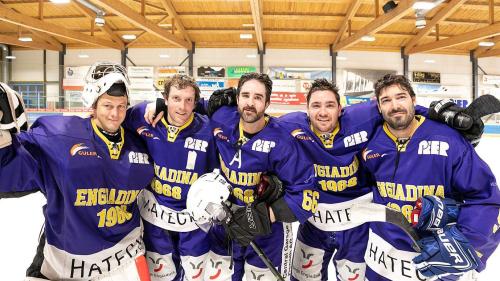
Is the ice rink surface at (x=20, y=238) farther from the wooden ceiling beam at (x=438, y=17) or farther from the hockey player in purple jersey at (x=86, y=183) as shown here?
the wooden ceiling beam at (x=438, y=17)

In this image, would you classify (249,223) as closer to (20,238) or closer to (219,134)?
(219,134)

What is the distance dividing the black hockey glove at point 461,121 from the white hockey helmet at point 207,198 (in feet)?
4.52

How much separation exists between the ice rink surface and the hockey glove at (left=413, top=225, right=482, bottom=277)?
1.43m

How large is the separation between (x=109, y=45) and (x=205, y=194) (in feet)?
45.9

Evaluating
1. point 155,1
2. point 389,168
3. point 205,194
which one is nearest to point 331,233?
point 389,168

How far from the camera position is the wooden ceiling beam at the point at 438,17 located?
32.6ft

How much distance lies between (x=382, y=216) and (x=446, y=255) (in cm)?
43

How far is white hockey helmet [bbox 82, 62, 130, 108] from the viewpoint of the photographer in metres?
1.96

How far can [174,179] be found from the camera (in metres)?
2.31

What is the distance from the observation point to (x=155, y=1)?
38.1 feet

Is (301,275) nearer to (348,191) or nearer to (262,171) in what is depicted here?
(348,191)

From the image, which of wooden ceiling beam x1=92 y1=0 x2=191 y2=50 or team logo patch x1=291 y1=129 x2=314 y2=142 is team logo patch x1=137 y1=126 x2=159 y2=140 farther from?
wooden ceiling beam x1=92 y1=0 x2=191 y2=50

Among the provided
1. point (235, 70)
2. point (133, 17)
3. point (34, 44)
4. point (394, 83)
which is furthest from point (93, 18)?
point (394, 83)

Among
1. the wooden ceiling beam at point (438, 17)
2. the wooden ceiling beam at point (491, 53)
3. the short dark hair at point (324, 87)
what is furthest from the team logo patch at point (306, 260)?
the wooden ceiling beam at point (491, 53)
